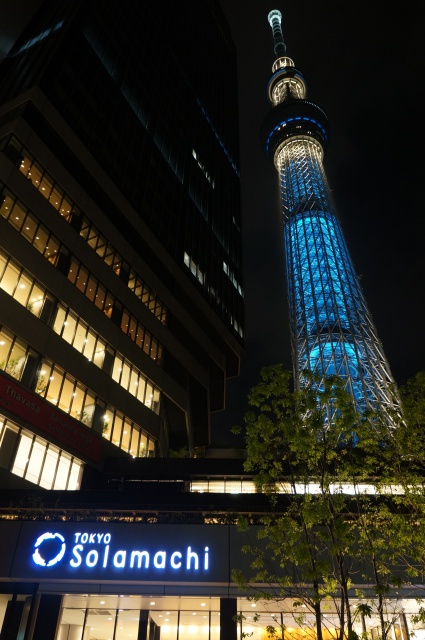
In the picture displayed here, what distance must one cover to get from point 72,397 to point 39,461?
534 cm

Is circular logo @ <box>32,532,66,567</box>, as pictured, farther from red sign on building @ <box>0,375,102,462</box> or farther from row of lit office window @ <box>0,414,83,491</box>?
red sign on building @ <box>0,375,102,462</box>

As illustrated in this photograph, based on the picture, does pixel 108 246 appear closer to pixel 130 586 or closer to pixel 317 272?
pixel 130 586

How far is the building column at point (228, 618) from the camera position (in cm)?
2083

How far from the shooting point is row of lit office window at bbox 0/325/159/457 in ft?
97.0

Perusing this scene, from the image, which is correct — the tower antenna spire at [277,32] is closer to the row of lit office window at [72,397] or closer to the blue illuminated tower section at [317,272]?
the blue illuminated tower section at [317,272]

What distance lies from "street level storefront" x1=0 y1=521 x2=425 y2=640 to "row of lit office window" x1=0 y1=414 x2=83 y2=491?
6.42 meters

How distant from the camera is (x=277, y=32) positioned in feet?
574

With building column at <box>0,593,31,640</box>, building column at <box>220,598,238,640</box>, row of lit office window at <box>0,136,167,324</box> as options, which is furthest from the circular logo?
row of lit office window at <box>0,136,167,324</box>

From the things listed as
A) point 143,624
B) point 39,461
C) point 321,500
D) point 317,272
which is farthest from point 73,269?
point 317,272

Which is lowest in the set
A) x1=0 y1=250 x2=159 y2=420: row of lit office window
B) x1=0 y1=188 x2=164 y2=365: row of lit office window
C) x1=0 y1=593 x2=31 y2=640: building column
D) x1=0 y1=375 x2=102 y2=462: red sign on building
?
x1=0 y1=593 x2=31 y2=640: building column

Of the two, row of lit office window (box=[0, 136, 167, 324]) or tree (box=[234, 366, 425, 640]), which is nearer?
tree (box=[234, 366, 425, 640])

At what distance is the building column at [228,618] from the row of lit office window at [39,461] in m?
14.5

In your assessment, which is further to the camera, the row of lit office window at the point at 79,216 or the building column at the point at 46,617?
the row of lit office window at the point at 79,216

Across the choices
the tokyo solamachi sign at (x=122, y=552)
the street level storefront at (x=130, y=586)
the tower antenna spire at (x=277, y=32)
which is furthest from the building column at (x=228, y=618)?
the tower antenna spire at (x=277, y=32)
